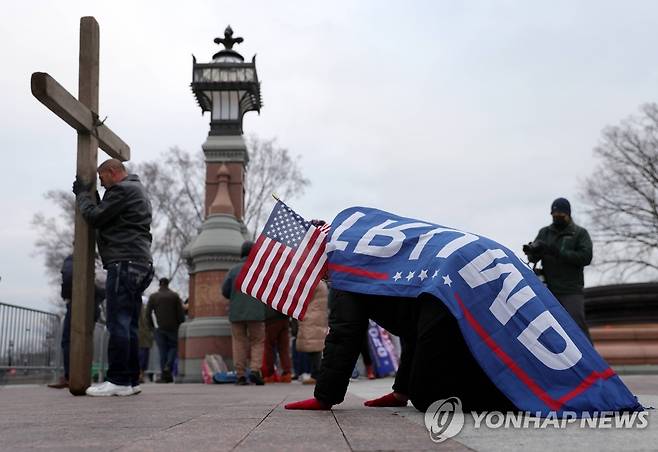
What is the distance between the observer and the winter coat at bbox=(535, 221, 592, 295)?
642 cm

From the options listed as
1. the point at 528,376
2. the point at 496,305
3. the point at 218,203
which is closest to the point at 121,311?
the point at 496,305

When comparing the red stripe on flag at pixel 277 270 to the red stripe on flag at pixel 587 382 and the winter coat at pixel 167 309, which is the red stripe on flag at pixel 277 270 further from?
the winter coat at pixel 167 309

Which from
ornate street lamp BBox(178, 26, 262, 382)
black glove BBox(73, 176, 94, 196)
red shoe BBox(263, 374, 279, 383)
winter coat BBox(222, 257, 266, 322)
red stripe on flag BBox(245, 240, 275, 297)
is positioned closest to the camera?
red stripe on flag BBox(245, 240, 275, 297)

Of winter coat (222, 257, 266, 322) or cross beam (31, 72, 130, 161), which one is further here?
winter coat (222, 257, 266, 322)

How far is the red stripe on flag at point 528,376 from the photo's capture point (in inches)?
129

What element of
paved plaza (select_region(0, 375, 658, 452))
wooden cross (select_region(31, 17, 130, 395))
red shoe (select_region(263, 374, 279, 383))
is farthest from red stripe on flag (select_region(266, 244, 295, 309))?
red shoe (select_region(263, 374, 279, 383))

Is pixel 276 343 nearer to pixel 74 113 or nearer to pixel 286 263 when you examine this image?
pixel 74 113

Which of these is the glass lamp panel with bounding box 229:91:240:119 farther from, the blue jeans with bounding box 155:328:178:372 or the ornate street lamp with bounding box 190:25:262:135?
the blue jeans with bounding box 155:328:178:372

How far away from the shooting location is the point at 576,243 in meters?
6.48

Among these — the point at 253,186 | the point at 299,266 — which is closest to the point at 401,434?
the point at 299,266

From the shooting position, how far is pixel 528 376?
11.0 ft

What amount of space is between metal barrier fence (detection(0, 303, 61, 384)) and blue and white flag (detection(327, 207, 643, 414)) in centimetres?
746

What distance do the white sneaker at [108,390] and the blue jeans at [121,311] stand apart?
39 millimetres

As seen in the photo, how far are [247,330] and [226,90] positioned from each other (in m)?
7.74
